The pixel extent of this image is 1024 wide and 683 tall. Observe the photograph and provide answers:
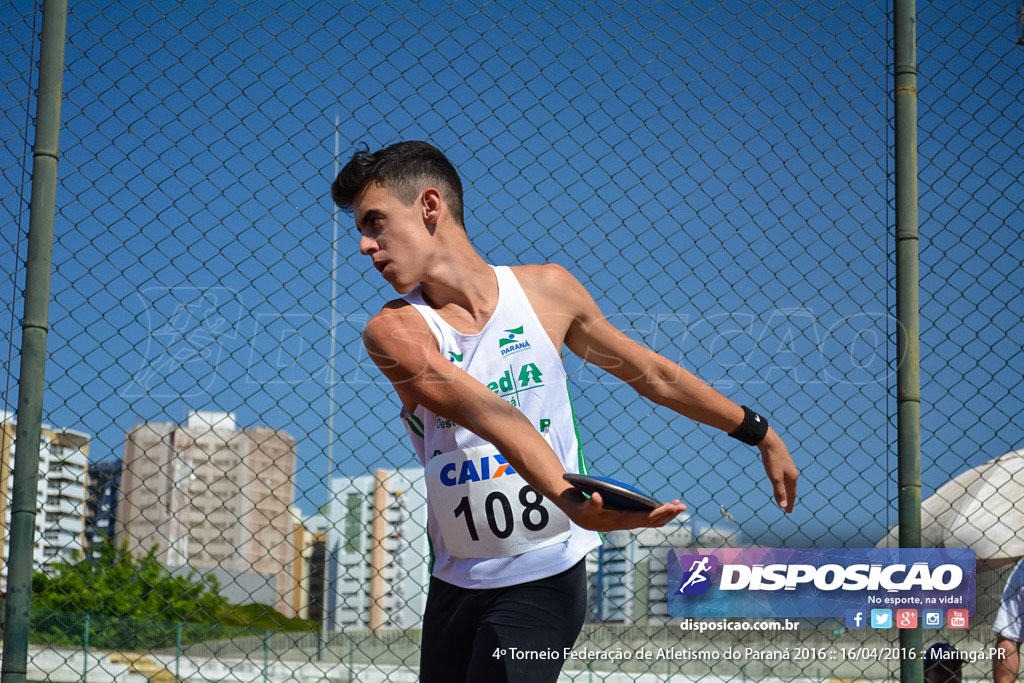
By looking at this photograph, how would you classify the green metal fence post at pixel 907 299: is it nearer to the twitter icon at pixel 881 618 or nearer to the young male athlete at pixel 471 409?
the twitter icon at pixel 881 618

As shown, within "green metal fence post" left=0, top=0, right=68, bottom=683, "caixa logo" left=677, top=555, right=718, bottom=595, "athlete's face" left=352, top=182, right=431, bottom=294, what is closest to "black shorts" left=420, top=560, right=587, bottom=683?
"athlete's face" left=352, top=182, right=431, bottom=294

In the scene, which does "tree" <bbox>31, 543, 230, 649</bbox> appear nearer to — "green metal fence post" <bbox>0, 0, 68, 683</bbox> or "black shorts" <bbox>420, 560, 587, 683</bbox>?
"green metal fence post" <bbox>0, 0, 68, 683</bbox>

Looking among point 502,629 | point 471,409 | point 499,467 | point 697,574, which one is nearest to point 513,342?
point 499,467

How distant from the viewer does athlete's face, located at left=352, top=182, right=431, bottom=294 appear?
2.32 metres

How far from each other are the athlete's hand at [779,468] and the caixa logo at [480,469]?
2.45 ft

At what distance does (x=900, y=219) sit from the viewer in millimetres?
3611

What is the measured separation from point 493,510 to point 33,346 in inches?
70.6

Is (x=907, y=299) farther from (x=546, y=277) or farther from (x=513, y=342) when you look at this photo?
(x=513, y=342)

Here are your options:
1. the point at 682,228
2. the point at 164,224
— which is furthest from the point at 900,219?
the point at 164,224

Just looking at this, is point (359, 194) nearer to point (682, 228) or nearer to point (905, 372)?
point (682, 228)

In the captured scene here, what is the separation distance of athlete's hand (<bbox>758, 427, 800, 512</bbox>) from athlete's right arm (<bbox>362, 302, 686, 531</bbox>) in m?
0.78

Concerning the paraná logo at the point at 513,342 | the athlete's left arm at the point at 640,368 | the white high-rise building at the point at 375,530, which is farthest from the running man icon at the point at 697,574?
the paraná logo at the point at 513,342

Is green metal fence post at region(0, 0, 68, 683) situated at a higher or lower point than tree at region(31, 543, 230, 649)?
higher

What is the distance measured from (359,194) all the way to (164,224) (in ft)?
3.93
